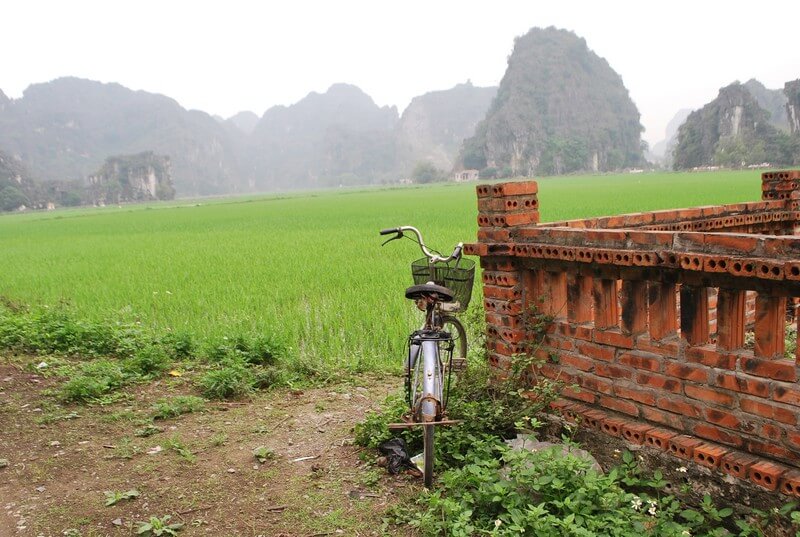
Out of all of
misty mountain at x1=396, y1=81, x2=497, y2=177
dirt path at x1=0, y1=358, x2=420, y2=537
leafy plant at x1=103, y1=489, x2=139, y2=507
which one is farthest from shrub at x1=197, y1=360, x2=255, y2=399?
misty mountain at x1=396, y1=81, x2=497, y2=177

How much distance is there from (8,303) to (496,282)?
7566 millimetres

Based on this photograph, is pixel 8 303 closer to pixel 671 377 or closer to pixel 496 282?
pixel 496 282

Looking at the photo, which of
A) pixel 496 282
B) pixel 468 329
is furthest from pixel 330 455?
pixel 468 329

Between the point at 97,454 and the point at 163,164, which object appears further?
the point at 163,164

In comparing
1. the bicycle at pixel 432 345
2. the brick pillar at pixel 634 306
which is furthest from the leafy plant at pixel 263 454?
the brick pillar at pixel 634 306

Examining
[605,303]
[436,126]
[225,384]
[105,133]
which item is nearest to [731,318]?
[605,303]

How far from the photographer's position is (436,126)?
161000 mm

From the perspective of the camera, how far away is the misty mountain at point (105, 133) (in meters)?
137

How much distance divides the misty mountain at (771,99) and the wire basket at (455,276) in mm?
103105

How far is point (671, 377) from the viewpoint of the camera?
2.62 m

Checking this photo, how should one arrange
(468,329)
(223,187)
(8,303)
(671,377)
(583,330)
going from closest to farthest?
1. (671,377)
2. (583,330)
3. (468,329)
4. (8,303)
5. (223,187)

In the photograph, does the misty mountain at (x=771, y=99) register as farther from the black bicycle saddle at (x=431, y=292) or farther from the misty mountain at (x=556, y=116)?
the black bicycle saddle at (x=431, y=292)

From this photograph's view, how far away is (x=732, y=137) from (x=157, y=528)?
67.8 metres

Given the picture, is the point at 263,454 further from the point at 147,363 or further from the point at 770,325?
the point at 770,325
